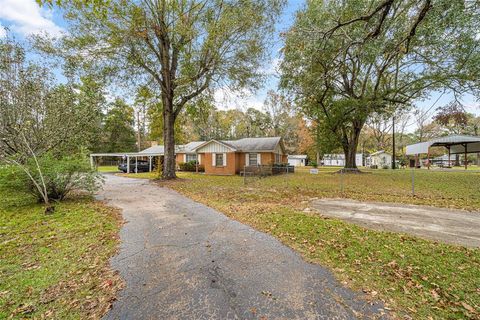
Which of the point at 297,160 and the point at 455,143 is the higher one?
the point at 455,143

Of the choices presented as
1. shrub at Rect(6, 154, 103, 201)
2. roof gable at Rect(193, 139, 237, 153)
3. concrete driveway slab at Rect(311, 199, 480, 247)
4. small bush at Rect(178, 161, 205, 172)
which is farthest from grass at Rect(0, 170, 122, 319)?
small bush at Rect(178, 161, 205, 172)

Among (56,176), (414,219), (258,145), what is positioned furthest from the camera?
(258,145)

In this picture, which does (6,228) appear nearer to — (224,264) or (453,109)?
(224,264)

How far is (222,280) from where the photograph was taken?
A: 10.1ft

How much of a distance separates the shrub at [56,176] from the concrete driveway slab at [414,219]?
8594 millimetres

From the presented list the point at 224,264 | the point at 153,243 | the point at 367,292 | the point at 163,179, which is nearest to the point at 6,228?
the point at 153,243

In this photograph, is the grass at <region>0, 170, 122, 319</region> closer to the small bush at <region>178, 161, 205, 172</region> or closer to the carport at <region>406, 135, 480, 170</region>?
the small bush at <region>178, 161, 205, 172</region>

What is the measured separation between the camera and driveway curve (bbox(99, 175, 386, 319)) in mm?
2441

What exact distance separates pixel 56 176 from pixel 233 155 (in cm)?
1486

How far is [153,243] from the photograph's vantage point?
440 centimetres

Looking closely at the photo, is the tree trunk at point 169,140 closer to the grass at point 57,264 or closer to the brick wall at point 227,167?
the brick wall at point 227,167

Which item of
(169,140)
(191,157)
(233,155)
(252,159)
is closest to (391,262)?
(169,140)

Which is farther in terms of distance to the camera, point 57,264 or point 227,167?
point 227,167

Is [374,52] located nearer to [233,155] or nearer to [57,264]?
[57,264]
